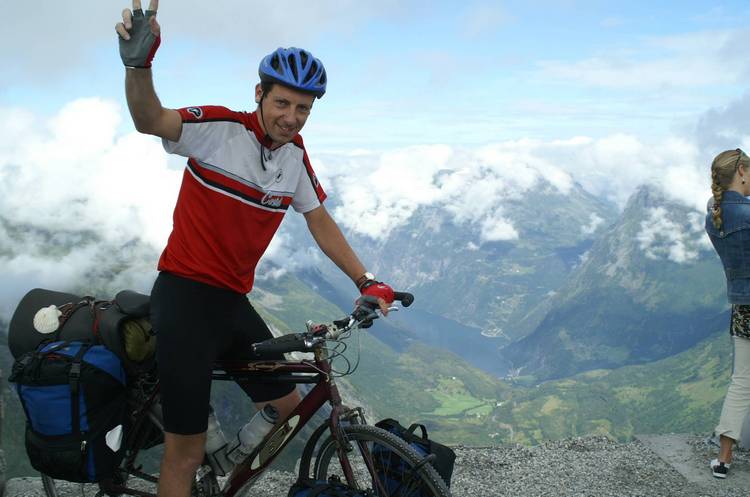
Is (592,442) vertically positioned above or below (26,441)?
above

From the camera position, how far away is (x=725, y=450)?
749cm

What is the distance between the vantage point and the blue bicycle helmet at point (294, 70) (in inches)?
155

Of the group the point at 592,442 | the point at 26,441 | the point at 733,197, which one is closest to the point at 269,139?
the point at 26,441

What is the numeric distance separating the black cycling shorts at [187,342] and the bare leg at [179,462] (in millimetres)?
106

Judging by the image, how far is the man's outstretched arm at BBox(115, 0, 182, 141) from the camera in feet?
10.7

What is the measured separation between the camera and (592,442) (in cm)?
896

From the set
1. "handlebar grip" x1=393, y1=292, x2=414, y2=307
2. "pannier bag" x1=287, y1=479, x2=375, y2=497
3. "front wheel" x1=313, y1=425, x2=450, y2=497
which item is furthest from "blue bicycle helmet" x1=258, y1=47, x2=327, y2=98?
"pannier bag" x1=287, y1=479, x2=375, y2=497

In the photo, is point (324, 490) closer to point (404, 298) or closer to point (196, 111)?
point (404, 298)

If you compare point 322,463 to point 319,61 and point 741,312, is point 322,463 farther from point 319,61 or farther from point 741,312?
point 741,312

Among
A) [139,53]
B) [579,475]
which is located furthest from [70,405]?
[579,475]

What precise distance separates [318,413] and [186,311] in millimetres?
1343

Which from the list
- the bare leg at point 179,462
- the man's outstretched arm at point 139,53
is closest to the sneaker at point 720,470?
the bare leg at point 179,462

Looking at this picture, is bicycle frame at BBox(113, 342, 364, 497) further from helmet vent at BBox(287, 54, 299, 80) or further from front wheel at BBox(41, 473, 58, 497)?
helmet vent at BBox(287, 54, 299, 80)

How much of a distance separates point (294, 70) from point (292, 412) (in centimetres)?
250
